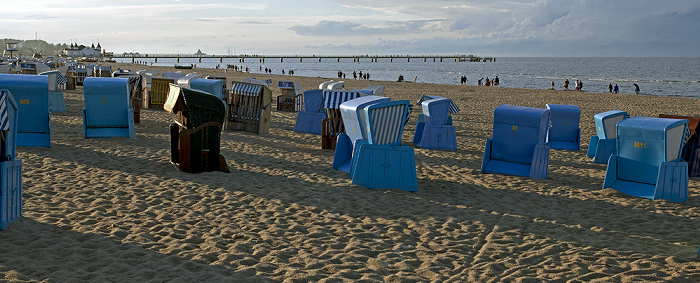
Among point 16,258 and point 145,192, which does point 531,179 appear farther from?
point 16,258

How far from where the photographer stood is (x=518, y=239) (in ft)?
18.0

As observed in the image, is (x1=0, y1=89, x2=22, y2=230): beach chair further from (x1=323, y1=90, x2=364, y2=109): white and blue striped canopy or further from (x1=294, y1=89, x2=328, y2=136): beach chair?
(x1=294, y1=89, x2=328, y2=136): beach chair

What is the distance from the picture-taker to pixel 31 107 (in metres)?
9.35

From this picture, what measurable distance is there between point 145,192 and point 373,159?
3054mm

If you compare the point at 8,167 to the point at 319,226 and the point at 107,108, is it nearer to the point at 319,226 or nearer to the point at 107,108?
the point at 319,226

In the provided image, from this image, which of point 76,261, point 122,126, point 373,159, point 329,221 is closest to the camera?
point 76,261

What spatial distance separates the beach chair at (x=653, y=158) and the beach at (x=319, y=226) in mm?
204

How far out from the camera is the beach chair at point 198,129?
25.6 feet

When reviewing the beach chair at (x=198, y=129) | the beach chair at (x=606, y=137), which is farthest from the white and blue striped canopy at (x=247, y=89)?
the beach chair at (x=606, y=137)

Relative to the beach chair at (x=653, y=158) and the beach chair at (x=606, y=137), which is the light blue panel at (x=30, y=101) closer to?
the beach chair at (x=653, y=158)

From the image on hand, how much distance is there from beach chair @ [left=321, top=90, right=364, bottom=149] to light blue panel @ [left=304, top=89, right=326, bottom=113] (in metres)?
1.66

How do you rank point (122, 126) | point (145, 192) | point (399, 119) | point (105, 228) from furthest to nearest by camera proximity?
point (122, 126), point (399, 119), point (145, 192), point (105, 228)

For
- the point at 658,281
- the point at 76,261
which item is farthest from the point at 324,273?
the point at 658,281

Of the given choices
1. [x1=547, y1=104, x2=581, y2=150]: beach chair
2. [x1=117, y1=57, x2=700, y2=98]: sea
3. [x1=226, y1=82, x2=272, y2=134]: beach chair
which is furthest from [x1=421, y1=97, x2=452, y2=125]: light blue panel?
[x1=117, y1=57, x2=700, y2=98]: sea
